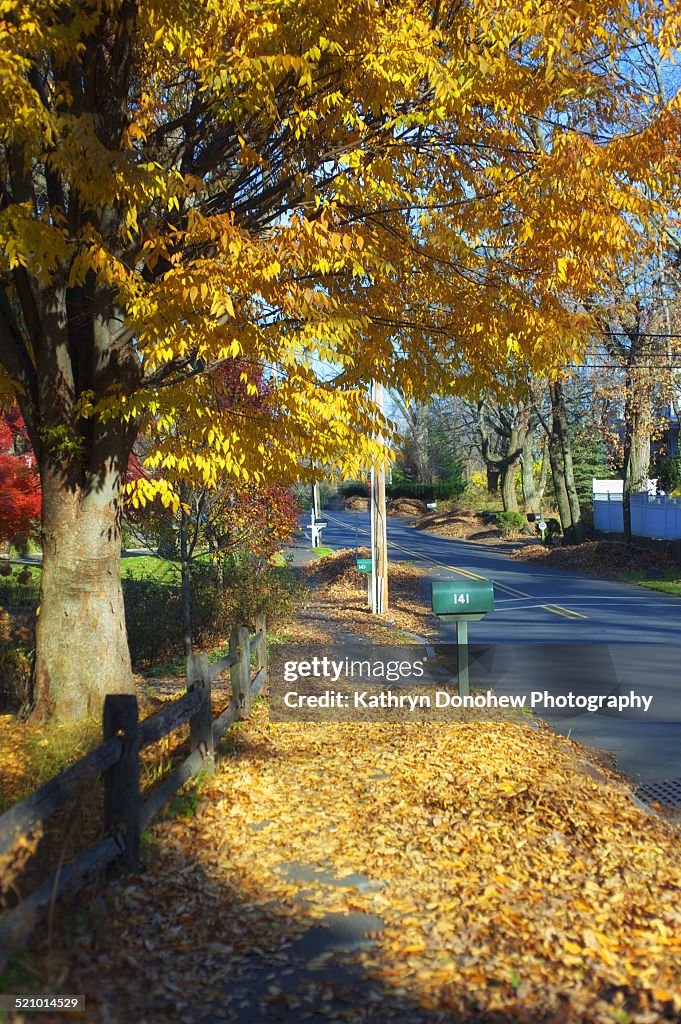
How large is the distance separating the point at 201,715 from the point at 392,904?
2271 mm

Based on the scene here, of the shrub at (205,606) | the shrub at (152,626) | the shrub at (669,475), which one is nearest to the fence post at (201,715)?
the shrub at (205,606)

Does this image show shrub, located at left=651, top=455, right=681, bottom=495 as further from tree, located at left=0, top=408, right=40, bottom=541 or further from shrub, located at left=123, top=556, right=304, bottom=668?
tree, located at left=0, top=408, right=40, bottom=541

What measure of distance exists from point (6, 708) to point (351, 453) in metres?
5.11

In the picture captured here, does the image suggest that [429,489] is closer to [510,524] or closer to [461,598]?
[510,524]

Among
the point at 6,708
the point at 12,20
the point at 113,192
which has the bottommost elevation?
the point at 6,708

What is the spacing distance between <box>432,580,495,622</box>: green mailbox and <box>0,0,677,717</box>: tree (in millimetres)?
2024

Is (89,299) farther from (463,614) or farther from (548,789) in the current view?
(548,789)

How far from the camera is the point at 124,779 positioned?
5.08 m

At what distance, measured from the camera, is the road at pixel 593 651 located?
9.38 m

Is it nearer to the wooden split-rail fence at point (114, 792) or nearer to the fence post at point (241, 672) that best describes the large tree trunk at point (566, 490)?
the fence post at point (241, 672)

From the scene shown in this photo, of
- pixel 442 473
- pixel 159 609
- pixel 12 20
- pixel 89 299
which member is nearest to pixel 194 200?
pixel 89 299

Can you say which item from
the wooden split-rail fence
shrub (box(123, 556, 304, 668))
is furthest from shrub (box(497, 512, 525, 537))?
the wooden split-rail fence

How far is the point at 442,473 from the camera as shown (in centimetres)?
8569

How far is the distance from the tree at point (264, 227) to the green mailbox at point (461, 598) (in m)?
2.02
